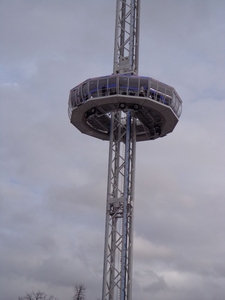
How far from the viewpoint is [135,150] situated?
77000 millimetres

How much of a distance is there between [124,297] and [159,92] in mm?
25469

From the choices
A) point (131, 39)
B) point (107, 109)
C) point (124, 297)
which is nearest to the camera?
point (124, 297)

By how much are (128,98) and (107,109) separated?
180 inches

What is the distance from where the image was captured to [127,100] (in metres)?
72.4

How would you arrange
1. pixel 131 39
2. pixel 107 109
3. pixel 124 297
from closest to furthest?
pixel 124 297 → pixel 107 109 → pixel 131 39

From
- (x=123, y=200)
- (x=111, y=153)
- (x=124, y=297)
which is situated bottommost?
(x=124, y=297)

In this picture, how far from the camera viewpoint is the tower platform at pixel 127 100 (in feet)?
237

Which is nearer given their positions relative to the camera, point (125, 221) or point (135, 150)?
point (125, 221)

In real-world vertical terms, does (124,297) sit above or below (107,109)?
below

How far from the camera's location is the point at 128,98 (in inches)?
2835

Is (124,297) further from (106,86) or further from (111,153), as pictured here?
(106,86)

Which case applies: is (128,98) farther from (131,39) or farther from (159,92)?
(131,39)

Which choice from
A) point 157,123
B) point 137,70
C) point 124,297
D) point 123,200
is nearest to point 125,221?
point 123,200

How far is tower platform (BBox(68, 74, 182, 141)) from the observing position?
7212 cm
